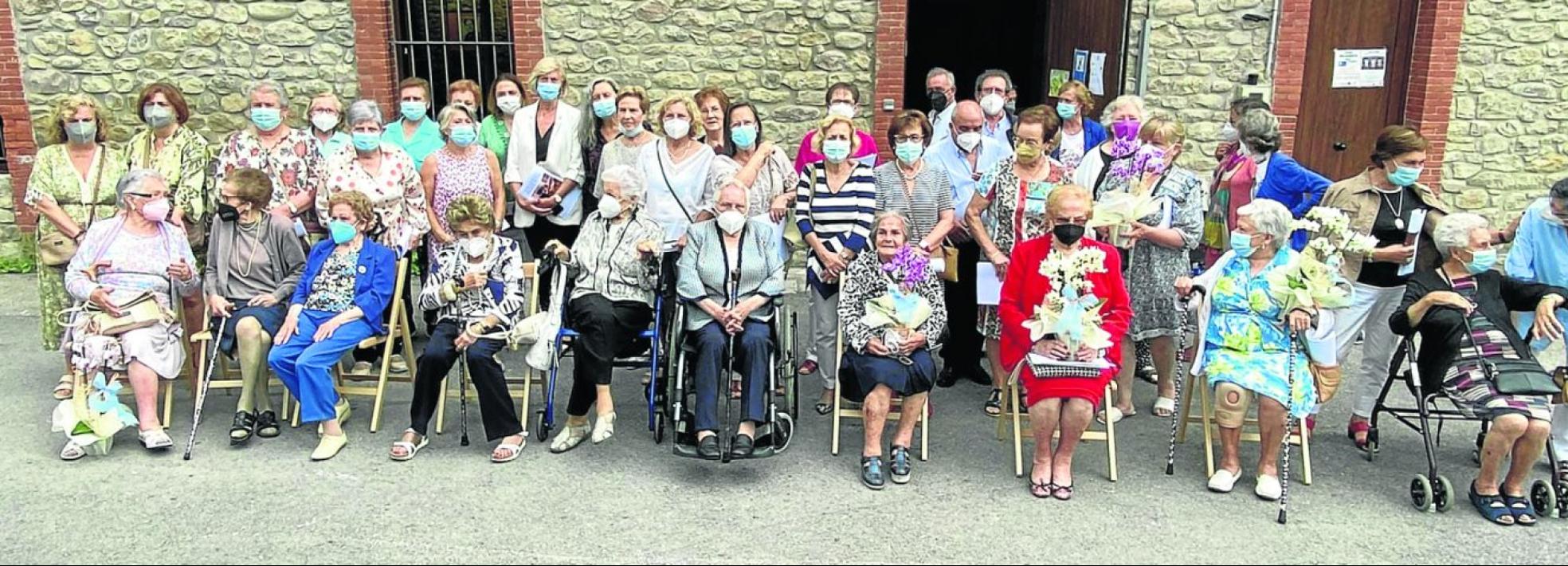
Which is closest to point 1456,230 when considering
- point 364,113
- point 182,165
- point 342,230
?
point 342,230

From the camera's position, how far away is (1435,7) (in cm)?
897

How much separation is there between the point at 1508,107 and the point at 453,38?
28.2 feet

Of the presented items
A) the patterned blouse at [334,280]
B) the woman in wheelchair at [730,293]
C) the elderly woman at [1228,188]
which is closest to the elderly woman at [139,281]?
the patterned blouse at [334,280]

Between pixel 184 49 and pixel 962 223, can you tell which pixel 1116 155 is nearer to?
pixel 962 223

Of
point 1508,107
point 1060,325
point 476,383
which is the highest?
point 1508,107

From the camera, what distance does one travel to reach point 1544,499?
15.8 feet

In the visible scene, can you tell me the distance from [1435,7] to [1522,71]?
1.02 m

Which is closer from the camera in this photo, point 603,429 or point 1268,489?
point 1268,489

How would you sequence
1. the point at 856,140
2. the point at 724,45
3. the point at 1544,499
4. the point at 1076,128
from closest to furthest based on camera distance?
the point at 1544,499 → the point at 856,140 → the point at 1076,128 → the point at 724,45

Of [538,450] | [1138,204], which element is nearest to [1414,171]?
[1138,204]

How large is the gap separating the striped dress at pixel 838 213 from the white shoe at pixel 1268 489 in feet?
7.03

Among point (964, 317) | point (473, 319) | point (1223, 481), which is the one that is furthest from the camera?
point (964, 317)

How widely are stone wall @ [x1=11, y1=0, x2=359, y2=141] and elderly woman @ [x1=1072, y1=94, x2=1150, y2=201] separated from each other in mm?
5850

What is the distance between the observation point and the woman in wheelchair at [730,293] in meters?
5.30
